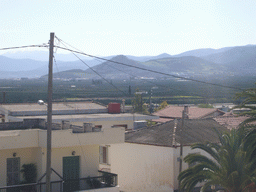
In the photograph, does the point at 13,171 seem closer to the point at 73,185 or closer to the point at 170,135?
the point at 73,185

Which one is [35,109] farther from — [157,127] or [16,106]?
[157,127]

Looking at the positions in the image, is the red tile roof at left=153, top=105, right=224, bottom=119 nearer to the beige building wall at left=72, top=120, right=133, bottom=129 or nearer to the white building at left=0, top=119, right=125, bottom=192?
the beige building wall at left=72, top=120, right=133, bottom=129

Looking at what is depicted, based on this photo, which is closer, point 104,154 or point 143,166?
point 143,166

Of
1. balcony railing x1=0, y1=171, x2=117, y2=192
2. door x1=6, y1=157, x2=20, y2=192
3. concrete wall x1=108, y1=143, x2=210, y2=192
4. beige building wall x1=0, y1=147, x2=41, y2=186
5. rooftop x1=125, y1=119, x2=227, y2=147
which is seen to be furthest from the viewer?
rooftop x1=125, y1=119, x2=227, y2=147

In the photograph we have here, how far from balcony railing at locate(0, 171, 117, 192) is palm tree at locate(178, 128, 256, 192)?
11.3 feet

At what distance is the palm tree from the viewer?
17.3m

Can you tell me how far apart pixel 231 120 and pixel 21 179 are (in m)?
19.5

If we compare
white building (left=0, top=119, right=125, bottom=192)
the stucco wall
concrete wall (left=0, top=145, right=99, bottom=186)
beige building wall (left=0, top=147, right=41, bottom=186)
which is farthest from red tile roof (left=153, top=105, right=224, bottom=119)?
beige building wall (left=0, top=147, right=41, bottom=186)

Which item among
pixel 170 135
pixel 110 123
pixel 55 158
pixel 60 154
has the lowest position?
pixel 55 158

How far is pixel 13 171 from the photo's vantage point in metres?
18.3

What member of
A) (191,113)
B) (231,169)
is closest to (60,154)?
(231,169)

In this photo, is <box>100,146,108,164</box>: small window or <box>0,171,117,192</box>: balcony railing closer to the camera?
<box>0,171,117,192</box>: balcony railing

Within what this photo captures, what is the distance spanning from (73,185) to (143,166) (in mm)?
7781

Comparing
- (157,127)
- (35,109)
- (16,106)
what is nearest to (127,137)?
(157,127)
